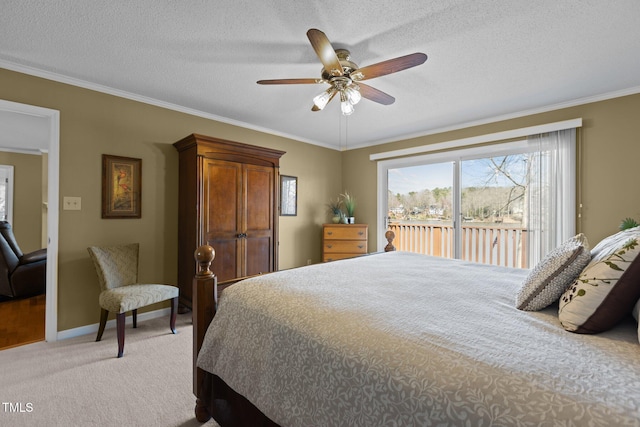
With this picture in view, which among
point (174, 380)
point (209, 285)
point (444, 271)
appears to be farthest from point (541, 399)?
point (174, 380)

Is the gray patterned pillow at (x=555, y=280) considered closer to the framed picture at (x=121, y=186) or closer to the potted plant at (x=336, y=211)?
the framed picture at (x=121, y=186)

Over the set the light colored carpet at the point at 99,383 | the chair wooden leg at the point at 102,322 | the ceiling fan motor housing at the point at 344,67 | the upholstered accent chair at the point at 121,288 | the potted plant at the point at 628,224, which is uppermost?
the ceiling fan motor housing at the point at 344,67

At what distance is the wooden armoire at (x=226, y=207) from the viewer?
301 cm

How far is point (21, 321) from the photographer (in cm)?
305

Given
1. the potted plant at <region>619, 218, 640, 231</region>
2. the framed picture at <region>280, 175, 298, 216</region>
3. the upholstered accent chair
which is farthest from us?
the framed picture at <region>280, 175, 298, 216</region>

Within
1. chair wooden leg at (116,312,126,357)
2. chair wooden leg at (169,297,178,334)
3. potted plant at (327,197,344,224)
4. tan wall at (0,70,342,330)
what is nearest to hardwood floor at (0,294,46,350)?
tan wall at (0,70,342,330)

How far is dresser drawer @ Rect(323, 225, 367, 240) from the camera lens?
4578mm

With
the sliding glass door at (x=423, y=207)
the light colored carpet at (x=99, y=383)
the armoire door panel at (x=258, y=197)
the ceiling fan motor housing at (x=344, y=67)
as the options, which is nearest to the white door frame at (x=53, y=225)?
the light colored carpet at (x=99, y=383)

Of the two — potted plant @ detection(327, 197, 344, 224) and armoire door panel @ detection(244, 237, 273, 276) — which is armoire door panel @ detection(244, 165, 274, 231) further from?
potted plant @ detection(327, 197, 344, 224)

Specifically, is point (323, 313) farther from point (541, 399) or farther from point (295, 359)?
point (541, 399)

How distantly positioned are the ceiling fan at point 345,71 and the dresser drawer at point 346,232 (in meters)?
2.45

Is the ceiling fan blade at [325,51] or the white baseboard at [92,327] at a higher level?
the ceiling fan blade at [325,51]

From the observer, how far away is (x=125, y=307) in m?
2.35

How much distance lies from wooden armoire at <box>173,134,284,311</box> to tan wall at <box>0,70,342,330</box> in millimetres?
168
